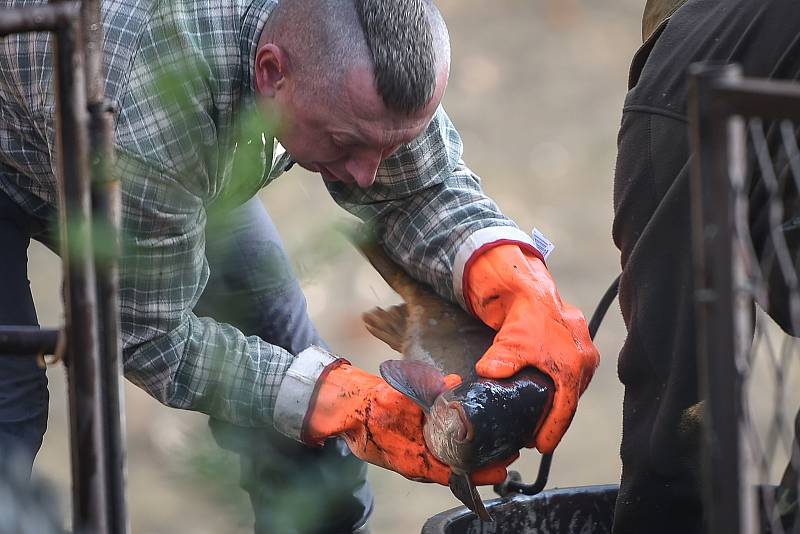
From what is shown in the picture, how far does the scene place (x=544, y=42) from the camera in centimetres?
655

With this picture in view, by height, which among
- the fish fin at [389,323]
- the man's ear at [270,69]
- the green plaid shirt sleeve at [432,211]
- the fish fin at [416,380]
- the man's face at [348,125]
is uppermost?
the man's ear at [270,69]

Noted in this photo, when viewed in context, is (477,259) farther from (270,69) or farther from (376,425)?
(270,69)

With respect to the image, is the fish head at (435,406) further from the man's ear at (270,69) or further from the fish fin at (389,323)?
the man's ear at (270,69)

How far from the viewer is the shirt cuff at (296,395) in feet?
7.92

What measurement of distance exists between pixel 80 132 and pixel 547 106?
5222 millimetres

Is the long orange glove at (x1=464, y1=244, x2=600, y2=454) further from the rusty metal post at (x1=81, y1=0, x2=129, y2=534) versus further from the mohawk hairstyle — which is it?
the rusty metal post at (x1=81, y1=0, x2=129, y2=534)

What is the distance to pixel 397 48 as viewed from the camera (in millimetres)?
2139

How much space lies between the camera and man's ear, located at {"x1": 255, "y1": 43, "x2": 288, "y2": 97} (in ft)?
7.20

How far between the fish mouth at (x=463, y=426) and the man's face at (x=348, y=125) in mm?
538

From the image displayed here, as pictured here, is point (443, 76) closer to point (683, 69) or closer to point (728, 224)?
point (683, 69)

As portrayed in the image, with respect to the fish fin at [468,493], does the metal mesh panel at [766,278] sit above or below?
above

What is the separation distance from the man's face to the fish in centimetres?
19

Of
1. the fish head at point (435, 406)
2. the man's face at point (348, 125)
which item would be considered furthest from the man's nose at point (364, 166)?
the fish head at point (435, 406)

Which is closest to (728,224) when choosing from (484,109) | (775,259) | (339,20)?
(775,259)
